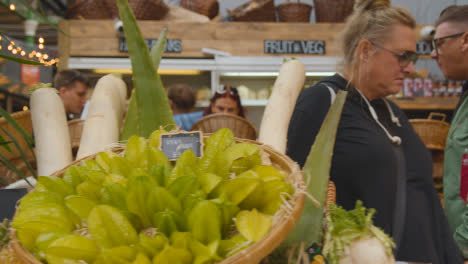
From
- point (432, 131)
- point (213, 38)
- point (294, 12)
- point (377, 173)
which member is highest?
point (294, 12)

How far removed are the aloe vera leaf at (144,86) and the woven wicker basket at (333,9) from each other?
3568 millimetres

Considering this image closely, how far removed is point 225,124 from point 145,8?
231 centimetres

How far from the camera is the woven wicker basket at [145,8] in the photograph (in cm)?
368

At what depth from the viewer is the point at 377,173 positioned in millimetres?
1126

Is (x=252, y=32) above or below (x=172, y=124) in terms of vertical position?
above

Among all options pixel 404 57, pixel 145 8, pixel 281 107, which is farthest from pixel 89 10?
pixel 281 107

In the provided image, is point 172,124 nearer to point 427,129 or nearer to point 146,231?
point 146,231

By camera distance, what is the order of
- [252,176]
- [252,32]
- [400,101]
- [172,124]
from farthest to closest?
1. [252,32]
2. [400,101]
3. [172,124]
4. [252,176]

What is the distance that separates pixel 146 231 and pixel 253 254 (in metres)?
0.16

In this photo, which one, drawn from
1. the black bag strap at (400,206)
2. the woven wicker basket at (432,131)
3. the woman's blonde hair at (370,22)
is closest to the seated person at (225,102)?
the woven wicker basket at (432,131)

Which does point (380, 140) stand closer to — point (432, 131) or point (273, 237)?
point (273, 237)

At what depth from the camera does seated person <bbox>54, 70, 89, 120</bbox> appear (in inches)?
95.3

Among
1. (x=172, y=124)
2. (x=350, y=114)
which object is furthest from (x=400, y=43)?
(x=172, y=124)

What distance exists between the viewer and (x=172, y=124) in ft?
2.74
